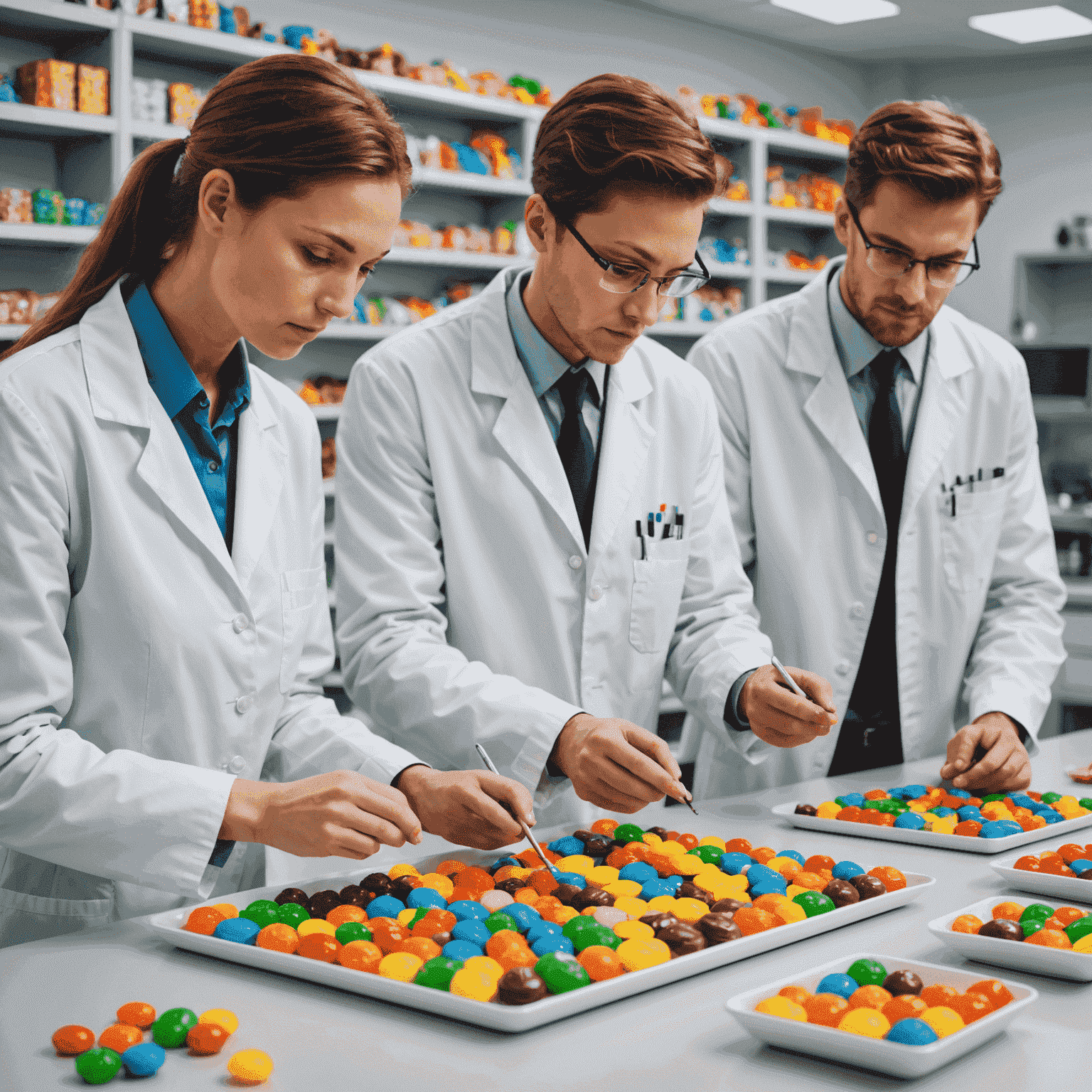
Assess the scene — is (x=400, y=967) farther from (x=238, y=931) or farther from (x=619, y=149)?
(x=619, y=149)

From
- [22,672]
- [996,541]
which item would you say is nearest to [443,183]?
[996,541]

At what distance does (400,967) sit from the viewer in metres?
1.04

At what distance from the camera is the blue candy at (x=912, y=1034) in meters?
0.89

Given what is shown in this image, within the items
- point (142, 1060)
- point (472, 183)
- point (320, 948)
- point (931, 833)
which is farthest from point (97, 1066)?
point (472, 183)

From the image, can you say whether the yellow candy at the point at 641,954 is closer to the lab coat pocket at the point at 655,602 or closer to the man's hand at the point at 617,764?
the man's hand at the point at 617,764

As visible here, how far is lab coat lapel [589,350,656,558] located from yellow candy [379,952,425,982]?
873mm

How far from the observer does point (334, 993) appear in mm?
1055

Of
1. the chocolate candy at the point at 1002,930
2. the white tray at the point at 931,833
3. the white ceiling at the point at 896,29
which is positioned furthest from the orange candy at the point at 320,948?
the white ceiling at the point at 896,29

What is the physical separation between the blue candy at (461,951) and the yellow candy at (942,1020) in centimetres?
36

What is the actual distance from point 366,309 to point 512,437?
2576mm

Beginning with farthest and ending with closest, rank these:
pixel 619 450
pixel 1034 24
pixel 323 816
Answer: pixel 1034 24, pixel 619 450, pixel 323 816

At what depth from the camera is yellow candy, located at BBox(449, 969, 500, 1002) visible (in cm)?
99

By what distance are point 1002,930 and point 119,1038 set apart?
737 millimetres

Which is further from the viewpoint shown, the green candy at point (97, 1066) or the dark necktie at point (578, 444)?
the dark necktie at point (578, 444)
